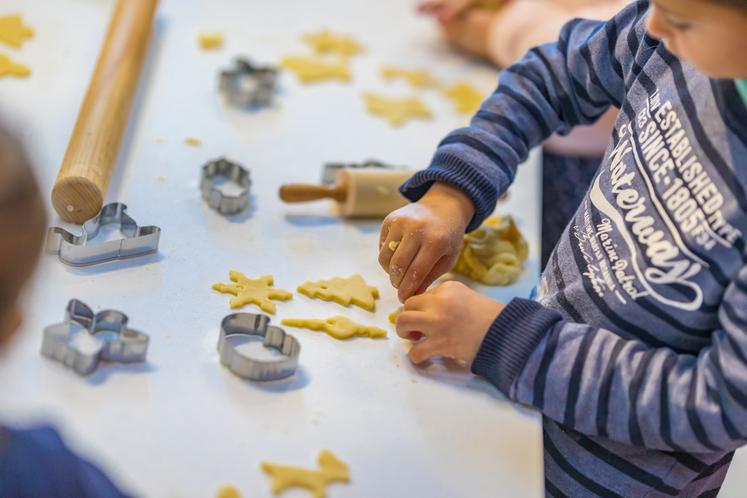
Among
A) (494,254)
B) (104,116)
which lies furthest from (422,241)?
(104,116)

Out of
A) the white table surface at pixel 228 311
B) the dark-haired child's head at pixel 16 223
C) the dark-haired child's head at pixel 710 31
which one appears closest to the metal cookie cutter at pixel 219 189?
the white table surface at pixel 228 311

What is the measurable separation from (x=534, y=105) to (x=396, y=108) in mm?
294

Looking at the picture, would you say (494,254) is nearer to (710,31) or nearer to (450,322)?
(450,322)

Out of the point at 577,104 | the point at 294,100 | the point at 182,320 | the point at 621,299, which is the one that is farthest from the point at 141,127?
the point at 621,299

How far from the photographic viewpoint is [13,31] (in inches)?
46.3

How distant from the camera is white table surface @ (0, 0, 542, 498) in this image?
687 mm

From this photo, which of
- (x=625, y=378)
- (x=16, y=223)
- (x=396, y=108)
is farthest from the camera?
(x=396, y=108)

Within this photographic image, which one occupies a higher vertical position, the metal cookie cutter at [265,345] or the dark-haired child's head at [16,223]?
the dark-haired child's head at [16,223]

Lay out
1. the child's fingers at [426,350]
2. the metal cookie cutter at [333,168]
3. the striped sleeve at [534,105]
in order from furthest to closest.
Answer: the metal cookie cutter at [333,168]
the striped sleeve at [534,105]
the child's fingers at [426,350]

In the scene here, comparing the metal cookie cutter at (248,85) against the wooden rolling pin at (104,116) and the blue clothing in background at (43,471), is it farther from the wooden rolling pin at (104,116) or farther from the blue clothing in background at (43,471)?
the blue clothing in background at (43,471)

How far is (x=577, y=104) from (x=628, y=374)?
1.11 feet

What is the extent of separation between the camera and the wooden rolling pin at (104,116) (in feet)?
2.86

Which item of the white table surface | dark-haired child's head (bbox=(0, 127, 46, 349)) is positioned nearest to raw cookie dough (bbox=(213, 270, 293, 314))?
the white table surface

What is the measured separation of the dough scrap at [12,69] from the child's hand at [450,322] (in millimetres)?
573
